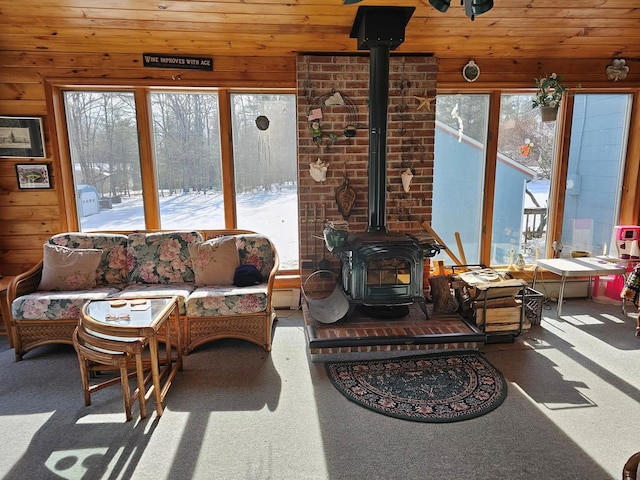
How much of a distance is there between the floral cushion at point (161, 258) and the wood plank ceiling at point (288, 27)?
1.65m

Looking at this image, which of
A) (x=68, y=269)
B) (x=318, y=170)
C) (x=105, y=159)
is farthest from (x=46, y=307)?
(x=318, y=170)

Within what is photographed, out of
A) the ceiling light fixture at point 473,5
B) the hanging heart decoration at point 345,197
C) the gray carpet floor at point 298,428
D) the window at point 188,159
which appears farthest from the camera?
the window at point 188,159

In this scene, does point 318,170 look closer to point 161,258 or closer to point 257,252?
point 257,252

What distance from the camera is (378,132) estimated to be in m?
3.33

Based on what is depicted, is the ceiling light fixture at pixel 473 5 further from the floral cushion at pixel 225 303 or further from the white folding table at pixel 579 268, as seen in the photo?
the white folding table at pixel 579 268

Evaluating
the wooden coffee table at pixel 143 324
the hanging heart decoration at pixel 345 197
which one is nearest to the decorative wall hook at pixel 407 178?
the hanging heart decoration at pixel 345 197

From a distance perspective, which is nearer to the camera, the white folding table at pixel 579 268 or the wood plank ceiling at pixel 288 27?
the wood plank ceiling at pixel 288 27

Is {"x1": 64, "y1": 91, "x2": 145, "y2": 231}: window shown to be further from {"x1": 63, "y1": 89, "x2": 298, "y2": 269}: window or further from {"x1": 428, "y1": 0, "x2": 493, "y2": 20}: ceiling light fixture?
{"x1": 428, "y1": 0, "x2": 493, "y2": 20}: ceiling light fixture

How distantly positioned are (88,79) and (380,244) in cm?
294

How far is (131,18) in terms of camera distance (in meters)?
3.18

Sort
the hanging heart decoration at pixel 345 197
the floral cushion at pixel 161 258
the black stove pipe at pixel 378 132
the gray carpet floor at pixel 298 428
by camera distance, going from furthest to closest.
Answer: the hanging heart decoration at pixel 345 197, the floral cushion at pixel 161 258, the black stove pipe at pixel 378 132, the gray carpet floor at pixel 298 428

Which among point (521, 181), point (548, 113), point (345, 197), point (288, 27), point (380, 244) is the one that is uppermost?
point (288, 27)

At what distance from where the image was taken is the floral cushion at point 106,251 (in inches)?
142

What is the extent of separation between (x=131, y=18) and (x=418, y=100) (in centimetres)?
247
